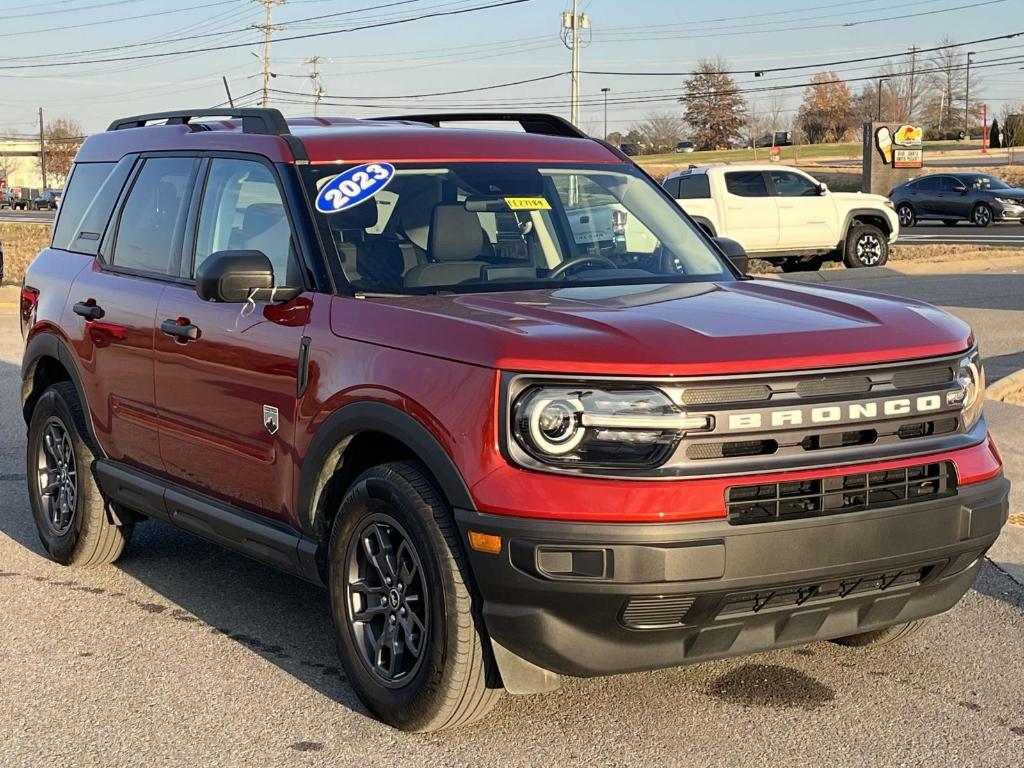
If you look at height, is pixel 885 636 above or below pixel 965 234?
below

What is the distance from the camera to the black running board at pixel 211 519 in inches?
191

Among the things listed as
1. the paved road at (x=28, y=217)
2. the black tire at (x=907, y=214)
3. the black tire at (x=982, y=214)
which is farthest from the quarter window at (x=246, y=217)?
the paved road at (x=28, y=217)

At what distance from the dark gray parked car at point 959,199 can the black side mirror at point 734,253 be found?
112ft

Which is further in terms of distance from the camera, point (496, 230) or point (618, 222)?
point (618, 222)

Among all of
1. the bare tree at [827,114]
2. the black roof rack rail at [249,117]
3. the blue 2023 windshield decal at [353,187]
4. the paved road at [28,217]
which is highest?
the bare tree at [827,114]

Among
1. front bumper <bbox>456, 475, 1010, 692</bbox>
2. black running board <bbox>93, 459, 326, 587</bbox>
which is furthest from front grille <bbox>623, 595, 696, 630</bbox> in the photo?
black running board <bbox>93, 459, 326, 587</bbox>

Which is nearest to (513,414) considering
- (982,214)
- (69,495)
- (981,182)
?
(69,495)

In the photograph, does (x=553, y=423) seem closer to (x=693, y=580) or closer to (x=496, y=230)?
(x=693, y=580)

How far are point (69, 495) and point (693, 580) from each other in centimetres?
372

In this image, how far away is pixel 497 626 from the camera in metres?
3.99

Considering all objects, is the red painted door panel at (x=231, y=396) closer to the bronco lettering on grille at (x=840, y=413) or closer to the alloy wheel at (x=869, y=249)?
the bronco lettering on grille at (x=840, y=413)

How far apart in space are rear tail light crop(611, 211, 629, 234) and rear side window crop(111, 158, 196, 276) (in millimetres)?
1740

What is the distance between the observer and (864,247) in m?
23.4

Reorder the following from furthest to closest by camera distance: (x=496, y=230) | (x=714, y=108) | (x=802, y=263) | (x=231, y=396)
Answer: (x=714, y=108)
(x=802, y=263)
(x=496, y=230)
(x=231, y=396)
